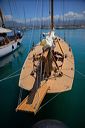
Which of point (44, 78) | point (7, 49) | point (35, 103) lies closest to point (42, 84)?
point (44, 78)

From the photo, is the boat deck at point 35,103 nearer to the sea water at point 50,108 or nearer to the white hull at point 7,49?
the sea water at point 50,108

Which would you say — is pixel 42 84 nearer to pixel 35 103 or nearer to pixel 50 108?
pixel 50 108

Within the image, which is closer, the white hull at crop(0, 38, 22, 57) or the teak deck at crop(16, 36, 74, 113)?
the teak deck at crop(16, 36, 74, 113)

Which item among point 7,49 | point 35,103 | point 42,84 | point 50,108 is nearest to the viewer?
point 35,103

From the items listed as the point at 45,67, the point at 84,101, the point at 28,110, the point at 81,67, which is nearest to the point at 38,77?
the point at 45,67

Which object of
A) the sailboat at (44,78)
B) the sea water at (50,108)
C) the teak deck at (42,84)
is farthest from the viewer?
the sea water at (50,108)

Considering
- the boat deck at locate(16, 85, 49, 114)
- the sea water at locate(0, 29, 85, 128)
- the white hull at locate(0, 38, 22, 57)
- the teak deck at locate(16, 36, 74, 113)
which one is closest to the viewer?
the boat deck at locate(16, 85, 49, 114)

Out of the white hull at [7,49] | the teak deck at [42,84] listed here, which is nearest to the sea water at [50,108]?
the teak deck at [42,84]

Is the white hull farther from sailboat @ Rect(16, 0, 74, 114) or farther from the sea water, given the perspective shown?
sailboat @ Rect(16, 0, 74, 114)

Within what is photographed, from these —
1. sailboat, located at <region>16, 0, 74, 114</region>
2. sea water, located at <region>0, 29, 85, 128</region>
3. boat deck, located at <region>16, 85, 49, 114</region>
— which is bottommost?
sea water, located at <region>0, 29, 85, 128</region>

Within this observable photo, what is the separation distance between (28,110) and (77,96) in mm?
4429

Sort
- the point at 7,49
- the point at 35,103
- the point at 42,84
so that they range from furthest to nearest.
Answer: the point at 7,49
the point at 42,84
the point at 35,103

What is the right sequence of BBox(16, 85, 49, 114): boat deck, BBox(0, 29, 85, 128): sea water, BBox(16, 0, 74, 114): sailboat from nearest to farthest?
BBox(16, 85, 49, 114): boat deck
BBox(16, 0, 74, 114): sailboat
BBox(0, 29, 85, 128): sea water

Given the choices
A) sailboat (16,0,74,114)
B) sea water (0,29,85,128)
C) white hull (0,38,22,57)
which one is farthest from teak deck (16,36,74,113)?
white hull (0,38,22,57)
